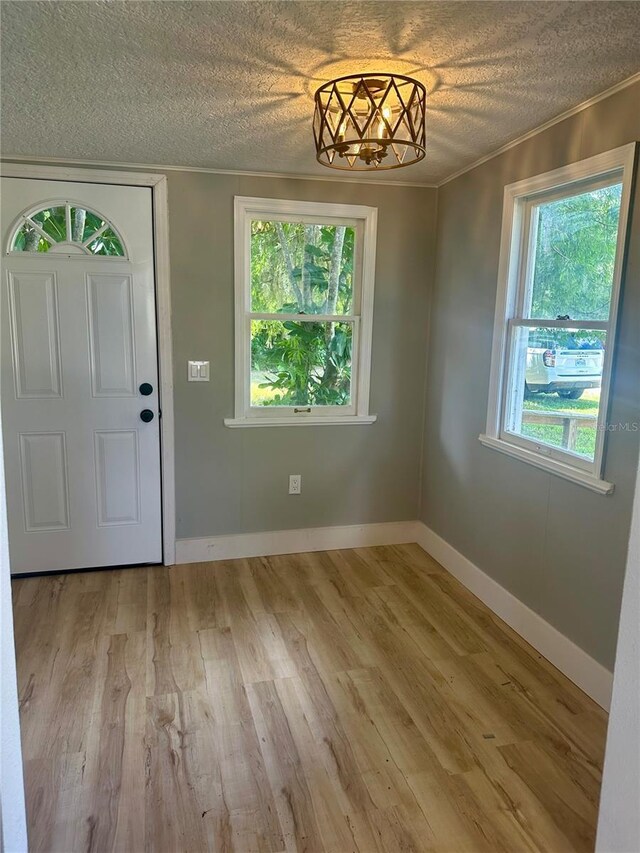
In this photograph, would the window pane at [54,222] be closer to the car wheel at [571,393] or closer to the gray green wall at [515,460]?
the gray green wall at [515,460]

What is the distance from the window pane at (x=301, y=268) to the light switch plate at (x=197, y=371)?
1.44 ft

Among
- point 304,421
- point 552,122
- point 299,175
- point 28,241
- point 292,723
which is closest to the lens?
point 292,723

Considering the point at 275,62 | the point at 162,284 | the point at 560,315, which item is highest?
the point at 275,62

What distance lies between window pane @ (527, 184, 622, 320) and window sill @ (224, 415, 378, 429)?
1248 millimetres

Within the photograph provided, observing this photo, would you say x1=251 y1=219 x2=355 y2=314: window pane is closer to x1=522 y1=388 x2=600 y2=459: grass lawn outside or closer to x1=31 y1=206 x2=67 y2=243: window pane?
x1=31 y1=206 x2=67 y2=243: window pane

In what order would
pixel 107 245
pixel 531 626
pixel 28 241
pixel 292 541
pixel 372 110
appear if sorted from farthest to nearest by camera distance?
pixel 292 541, pixel 107 245, pixel 28 241, pixel 531 626, pixel 372 110

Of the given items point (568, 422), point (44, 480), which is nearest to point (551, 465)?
point (568, 422)

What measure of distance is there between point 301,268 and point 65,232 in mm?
1272

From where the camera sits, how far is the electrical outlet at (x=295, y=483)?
11.4ft

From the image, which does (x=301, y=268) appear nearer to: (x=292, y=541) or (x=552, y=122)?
(x=552, y=122)

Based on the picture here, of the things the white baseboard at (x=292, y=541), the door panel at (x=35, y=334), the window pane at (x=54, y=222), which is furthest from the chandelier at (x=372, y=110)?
the white baseboard at (x=292, y=541)

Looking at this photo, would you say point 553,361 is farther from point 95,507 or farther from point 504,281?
point 95,507

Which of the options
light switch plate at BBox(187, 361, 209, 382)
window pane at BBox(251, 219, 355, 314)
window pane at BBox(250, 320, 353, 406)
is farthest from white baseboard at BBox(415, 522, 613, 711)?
light switch plate at BBox(187, 361, 209, 382)

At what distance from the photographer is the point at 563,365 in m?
2.42
